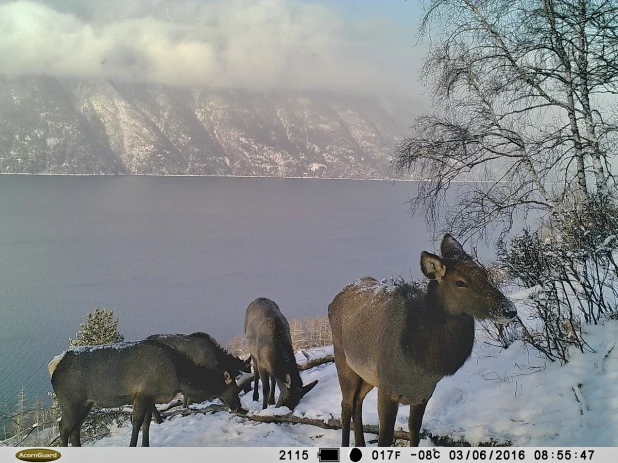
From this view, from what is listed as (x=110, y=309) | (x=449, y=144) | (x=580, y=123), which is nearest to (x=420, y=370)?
(x=449, y=144)

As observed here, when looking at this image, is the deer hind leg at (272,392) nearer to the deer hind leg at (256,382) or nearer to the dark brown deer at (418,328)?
the deer hind leg at (256,382)

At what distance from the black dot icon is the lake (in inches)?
45.6

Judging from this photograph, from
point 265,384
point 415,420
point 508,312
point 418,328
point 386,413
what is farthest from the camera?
point 265,384

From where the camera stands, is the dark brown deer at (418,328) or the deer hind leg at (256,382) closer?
the dark brown deer at (418,328)

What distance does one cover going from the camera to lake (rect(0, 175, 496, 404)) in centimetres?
374

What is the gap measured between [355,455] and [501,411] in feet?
3.73

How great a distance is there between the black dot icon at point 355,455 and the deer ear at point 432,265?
156 centimetres

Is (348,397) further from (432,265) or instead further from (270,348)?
(270,348)

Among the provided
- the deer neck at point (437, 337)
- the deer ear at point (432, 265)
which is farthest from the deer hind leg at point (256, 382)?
the deer ear at point (432, 265)

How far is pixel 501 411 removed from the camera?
3359 millimetres

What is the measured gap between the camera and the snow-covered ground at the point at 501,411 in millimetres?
3197

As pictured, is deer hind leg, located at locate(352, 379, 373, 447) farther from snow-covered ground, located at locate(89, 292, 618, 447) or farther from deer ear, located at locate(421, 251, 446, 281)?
deer ear, located at locate(421, 251, 446, 281)

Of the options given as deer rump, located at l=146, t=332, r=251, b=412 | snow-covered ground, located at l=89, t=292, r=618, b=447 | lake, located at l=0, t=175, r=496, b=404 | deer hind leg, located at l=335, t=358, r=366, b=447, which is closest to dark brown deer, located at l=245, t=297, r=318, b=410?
lake, located at l=0, t=175, r=496, b=404

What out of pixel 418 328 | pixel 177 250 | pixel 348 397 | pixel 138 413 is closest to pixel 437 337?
pixel 418 328
